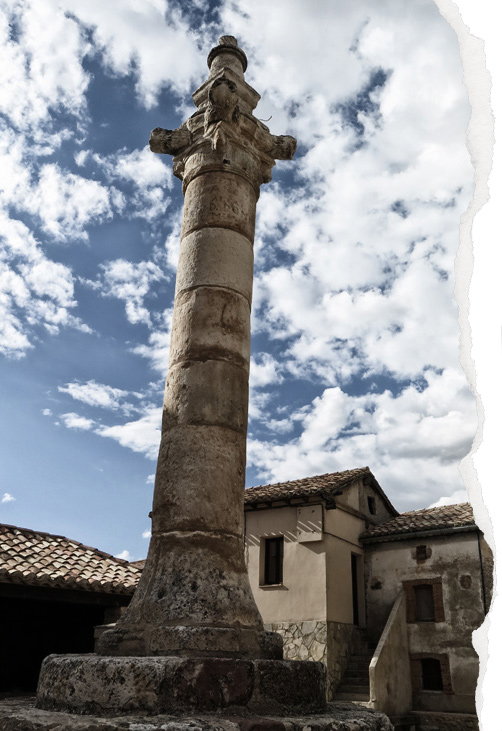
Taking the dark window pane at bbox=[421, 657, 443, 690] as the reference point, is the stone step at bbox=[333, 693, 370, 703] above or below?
below

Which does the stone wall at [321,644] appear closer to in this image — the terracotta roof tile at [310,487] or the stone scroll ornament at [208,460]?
the terracotta roof tile at [310,487]

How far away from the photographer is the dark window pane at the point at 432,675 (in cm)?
1543

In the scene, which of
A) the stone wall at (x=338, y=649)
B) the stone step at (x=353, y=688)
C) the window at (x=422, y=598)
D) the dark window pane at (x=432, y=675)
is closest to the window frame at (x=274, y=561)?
the stone wall at (x=338, y=649)

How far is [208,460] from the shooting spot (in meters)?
3.71

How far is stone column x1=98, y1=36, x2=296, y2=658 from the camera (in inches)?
128

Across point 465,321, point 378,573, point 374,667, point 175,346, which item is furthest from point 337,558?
point 465,321

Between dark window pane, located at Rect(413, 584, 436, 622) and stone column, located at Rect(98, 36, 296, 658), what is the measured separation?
567 inches

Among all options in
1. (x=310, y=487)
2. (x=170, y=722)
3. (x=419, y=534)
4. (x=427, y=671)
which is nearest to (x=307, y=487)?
(x=310, y=487)

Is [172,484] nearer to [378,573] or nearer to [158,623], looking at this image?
[158,623]

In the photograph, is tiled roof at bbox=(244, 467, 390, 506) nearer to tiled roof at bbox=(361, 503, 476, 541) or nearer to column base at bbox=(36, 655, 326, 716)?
tiled roof at bbox=(361, 503, 476, 541)

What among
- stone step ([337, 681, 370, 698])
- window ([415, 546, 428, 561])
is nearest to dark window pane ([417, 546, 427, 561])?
window ([415, 546, 428, 561])

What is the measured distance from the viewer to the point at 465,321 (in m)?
1.15

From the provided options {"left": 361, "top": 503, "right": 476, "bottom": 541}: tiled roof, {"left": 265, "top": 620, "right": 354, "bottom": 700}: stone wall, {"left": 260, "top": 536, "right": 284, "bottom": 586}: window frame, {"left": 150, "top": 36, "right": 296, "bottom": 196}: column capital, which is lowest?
{"left": 265, "top": 620, "right": 354, "bottom": 700}: stone wall

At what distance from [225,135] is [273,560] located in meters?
14.7
